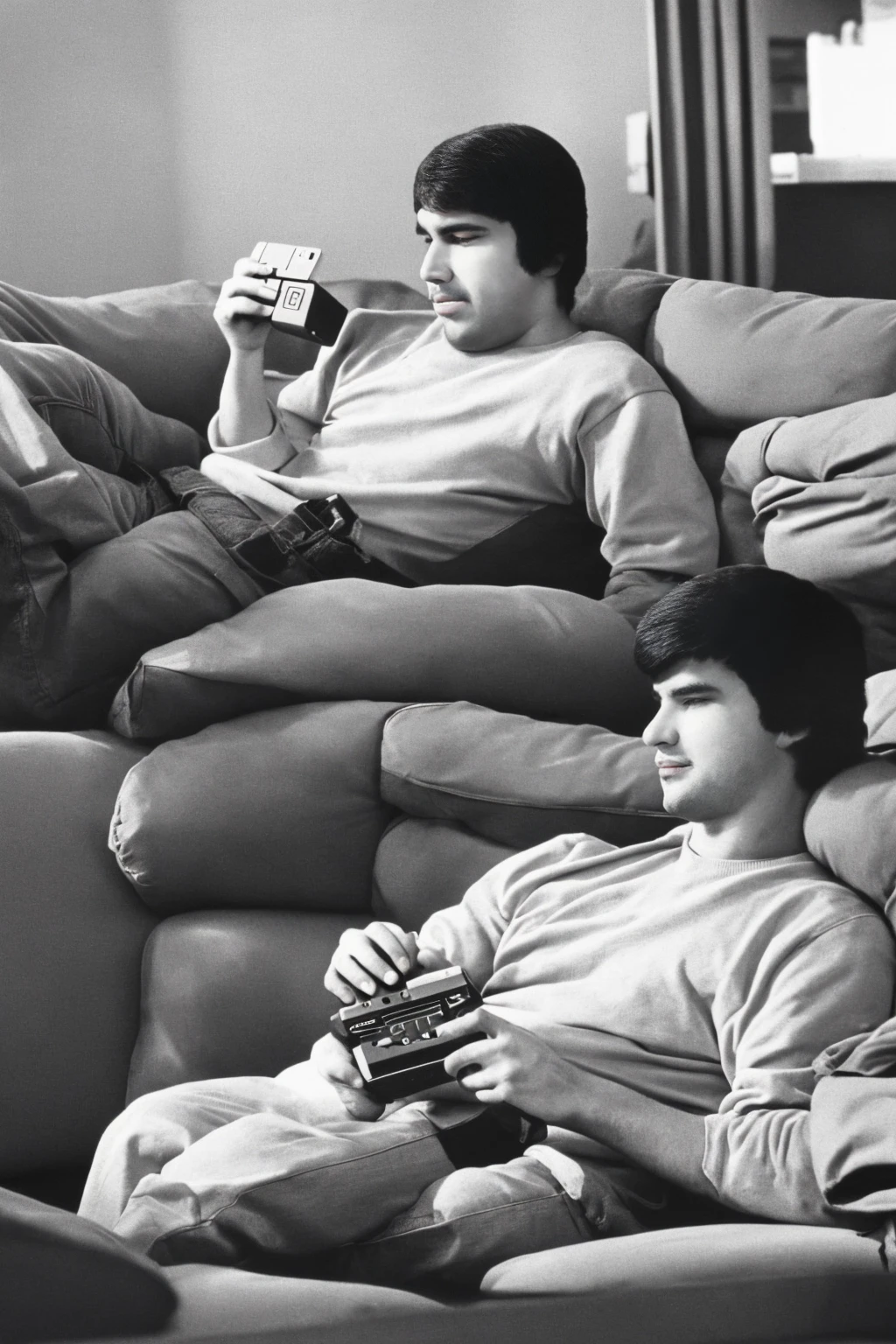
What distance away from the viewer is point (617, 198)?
238 cm

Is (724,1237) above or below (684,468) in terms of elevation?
below

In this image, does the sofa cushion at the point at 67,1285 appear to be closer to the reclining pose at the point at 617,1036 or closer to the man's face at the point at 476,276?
the reclining pose at the point at 617,1036

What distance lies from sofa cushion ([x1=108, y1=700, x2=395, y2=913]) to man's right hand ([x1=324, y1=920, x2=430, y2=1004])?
0.19 m

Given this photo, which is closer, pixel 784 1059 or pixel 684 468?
Answer: pixel 784 1059

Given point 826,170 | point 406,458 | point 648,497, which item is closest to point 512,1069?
point 648,497

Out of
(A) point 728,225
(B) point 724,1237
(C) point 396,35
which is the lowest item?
(B) point 724,1237

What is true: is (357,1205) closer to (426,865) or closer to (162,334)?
(426,865)

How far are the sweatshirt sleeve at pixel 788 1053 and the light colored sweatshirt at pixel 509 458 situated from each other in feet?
1.87

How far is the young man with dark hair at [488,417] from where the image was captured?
61.0 inches

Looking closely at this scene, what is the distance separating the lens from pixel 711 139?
87.0 inches

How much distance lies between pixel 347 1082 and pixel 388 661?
0.42 metres

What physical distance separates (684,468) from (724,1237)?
0.93m

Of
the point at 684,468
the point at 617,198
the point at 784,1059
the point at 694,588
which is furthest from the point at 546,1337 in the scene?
the point at 617,198

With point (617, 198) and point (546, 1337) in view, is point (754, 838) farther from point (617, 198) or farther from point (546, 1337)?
point (617, 198)
